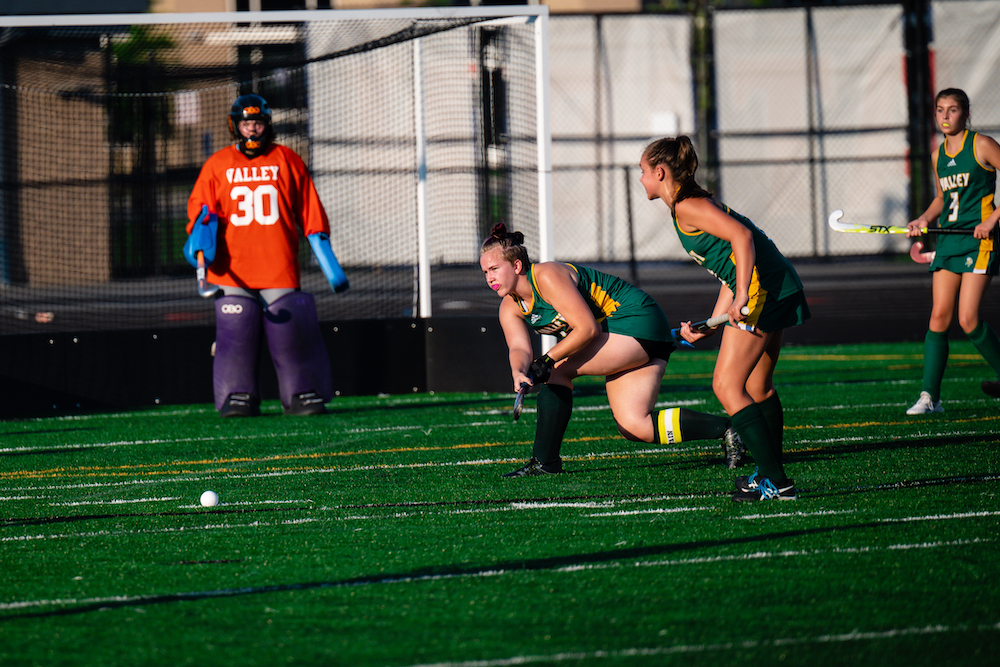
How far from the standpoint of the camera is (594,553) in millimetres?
4176

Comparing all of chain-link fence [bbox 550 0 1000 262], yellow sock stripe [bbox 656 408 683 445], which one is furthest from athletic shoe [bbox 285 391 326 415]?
chain-link fence [bbox 550 0 1000 262]

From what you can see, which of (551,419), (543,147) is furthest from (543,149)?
(551,419)

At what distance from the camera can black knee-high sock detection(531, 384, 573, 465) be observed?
578 cm


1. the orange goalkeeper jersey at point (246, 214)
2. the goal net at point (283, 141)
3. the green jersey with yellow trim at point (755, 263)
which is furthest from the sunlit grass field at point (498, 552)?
the goal net at point (283, 141)

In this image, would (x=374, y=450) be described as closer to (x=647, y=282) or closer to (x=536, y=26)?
(x=536, y=26)

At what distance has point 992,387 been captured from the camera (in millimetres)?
8117

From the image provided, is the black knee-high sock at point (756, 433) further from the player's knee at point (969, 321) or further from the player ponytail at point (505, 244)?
the player's knee at point (969, 321)

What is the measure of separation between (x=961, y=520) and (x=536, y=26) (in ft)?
20.1

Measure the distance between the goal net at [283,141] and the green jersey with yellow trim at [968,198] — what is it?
315cm

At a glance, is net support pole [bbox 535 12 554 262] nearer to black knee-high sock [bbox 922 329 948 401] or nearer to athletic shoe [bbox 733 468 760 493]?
black knee-high sock [bbox 922 329 948 401]

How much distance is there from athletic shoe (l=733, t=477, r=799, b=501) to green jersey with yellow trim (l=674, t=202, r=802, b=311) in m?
0.76

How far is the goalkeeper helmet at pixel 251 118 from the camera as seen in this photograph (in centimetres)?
858

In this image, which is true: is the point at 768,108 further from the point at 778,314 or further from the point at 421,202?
the point at 778,314

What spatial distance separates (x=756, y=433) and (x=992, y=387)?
400cm
